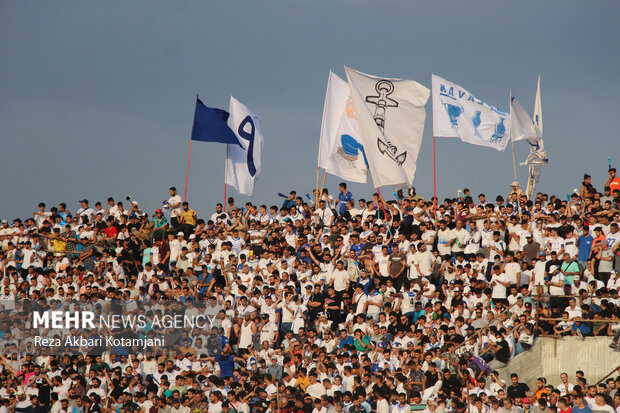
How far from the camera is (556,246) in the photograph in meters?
22.9

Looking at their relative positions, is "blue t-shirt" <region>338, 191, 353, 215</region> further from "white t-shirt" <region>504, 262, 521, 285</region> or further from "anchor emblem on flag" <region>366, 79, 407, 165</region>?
"white t-shirt" <region>504, 262, 521, 285</region>

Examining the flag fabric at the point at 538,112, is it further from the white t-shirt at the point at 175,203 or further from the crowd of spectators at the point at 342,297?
the white t-shirt at the point at 175,203

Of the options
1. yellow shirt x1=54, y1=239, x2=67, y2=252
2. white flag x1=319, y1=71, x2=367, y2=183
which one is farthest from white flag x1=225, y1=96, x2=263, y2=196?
yellow shirt x1=54, y1=239, x2=67, y2=252

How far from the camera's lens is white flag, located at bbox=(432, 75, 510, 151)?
87.7ft

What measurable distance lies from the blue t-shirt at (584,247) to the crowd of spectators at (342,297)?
34 millimetres

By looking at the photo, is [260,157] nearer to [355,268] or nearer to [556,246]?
[355,268]

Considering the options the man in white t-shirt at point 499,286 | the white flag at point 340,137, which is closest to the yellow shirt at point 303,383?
the man in white t-shirt at point 499,286

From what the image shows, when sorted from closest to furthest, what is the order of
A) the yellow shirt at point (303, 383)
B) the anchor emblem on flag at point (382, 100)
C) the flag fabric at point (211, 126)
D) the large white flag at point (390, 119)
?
1. the yellow shirt at point (303, 383)
2. the large white flag at point (390, 119)
3. the anchor emblem on flag at point (382, 100)
4. the flag fabric at point (211, 126)

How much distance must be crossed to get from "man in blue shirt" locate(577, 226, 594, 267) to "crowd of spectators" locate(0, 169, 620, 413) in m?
0.03

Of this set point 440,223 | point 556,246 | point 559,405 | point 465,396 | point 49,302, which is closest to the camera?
point 559,405

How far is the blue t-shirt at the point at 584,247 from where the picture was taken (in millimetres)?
22172

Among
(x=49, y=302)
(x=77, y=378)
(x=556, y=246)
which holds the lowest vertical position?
(x=77, y=378)

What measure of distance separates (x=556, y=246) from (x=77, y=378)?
1215cm

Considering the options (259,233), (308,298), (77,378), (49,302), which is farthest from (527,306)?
(49,302)
